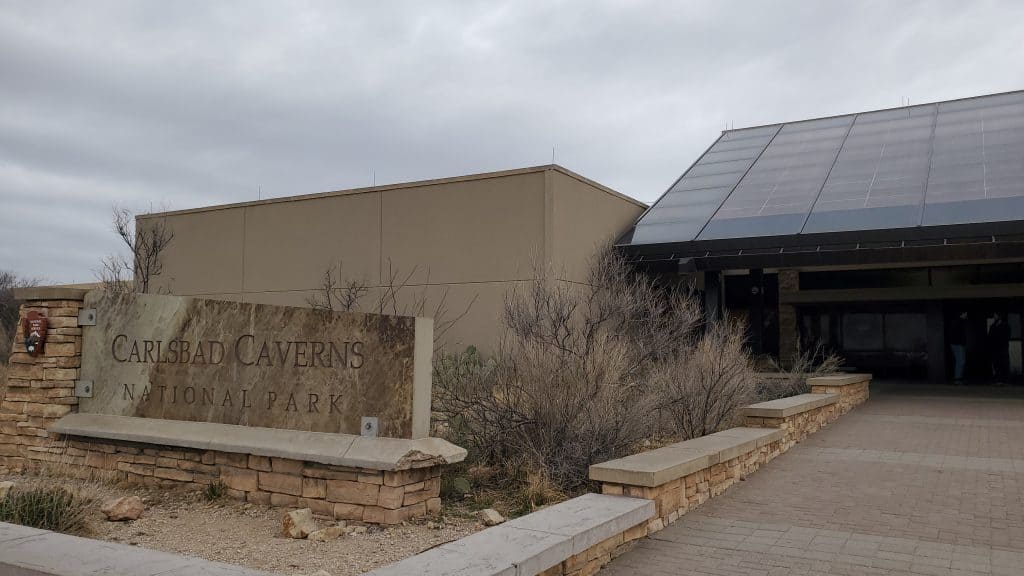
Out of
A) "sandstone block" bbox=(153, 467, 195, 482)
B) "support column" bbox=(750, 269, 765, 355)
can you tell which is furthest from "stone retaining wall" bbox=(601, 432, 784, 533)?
"support column" bbox=(750, 269, 765, 355)

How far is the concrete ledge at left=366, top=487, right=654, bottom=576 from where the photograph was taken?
4449 mm

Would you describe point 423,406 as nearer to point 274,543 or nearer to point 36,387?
point 274,543

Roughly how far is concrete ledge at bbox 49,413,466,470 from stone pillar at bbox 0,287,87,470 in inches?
12.2

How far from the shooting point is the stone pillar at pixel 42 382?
30.7 feet

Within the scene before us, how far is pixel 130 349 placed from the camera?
9109 mm

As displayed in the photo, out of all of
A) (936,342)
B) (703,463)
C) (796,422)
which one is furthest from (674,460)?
(936,342)

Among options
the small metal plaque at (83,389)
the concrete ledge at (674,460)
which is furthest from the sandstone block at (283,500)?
the small metal plaque at (83,389)

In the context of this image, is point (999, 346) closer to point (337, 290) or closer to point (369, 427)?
point (337, 290)

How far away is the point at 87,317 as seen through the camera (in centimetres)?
953

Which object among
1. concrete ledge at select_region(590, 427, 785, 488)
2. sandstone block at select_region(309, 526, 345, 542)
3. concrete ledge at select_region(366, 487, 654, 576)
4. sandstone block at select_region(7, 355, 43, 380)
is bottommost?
sandstone block at select_region(309, 526, 345, 542)

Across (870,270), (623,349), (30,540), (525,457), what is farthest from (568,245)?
(30,540)

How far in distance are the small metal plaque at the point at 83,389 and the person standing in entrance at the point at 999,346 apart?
82.9 ft

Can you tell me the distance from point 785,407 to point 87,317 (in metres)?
9.19

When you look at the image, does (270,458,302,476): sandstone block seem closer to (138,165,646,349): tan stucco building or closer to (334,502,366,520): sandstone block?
(334,502,366,520): sandstone block
